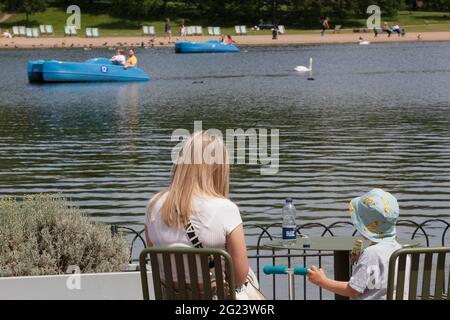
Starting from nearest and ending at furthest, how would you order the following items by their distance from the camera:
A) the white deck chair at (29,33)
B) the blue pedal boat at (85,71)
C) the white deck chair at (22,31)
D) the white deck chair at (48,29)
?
the blue pedal boat at (85,71), the white deck chair at (29,33), the white deck chair at (48,29), the white deck chair at (22,31)

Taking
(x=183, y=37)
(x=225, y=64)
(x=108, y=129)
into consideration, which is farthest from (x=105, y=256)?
(x=183, y=37)

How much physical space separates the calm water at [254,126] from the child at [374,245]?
10527mm

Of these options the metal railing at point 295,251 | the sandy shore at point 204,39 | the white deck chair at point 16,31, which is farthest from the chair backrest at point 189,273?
the white deck chair at point 16,31

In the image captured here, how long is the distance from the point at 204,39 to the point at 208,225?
89.5 metres

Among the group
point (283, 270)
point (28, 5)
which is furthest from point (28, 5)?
point (283, 270)

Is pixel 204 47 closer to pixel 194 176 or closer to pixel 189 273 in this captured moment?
pixel 194 176

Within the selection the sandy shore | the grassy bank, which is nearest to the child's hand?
the sandy shore

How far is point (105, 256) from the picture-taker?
10.2 metres

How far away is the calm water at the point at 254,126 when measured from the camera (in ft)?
66.8

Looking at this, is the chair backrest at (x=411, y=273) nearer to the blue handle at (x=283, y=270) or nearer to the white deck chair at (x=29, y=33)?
the blue handle at (x=283, y=270)

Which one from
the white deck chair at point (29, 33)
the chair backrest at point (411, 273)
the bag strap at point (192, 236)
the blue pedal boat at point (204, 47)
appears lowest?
the blue pedal boat at point (204, 47)

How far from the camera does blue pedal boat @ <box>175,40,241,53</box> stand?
83.4 m

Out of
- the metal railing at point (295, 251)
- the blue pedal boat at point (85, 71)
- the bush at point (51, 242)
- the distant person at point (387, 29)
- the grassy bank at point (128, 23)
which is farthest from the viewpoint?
the grassy bank at point (128, 23)
